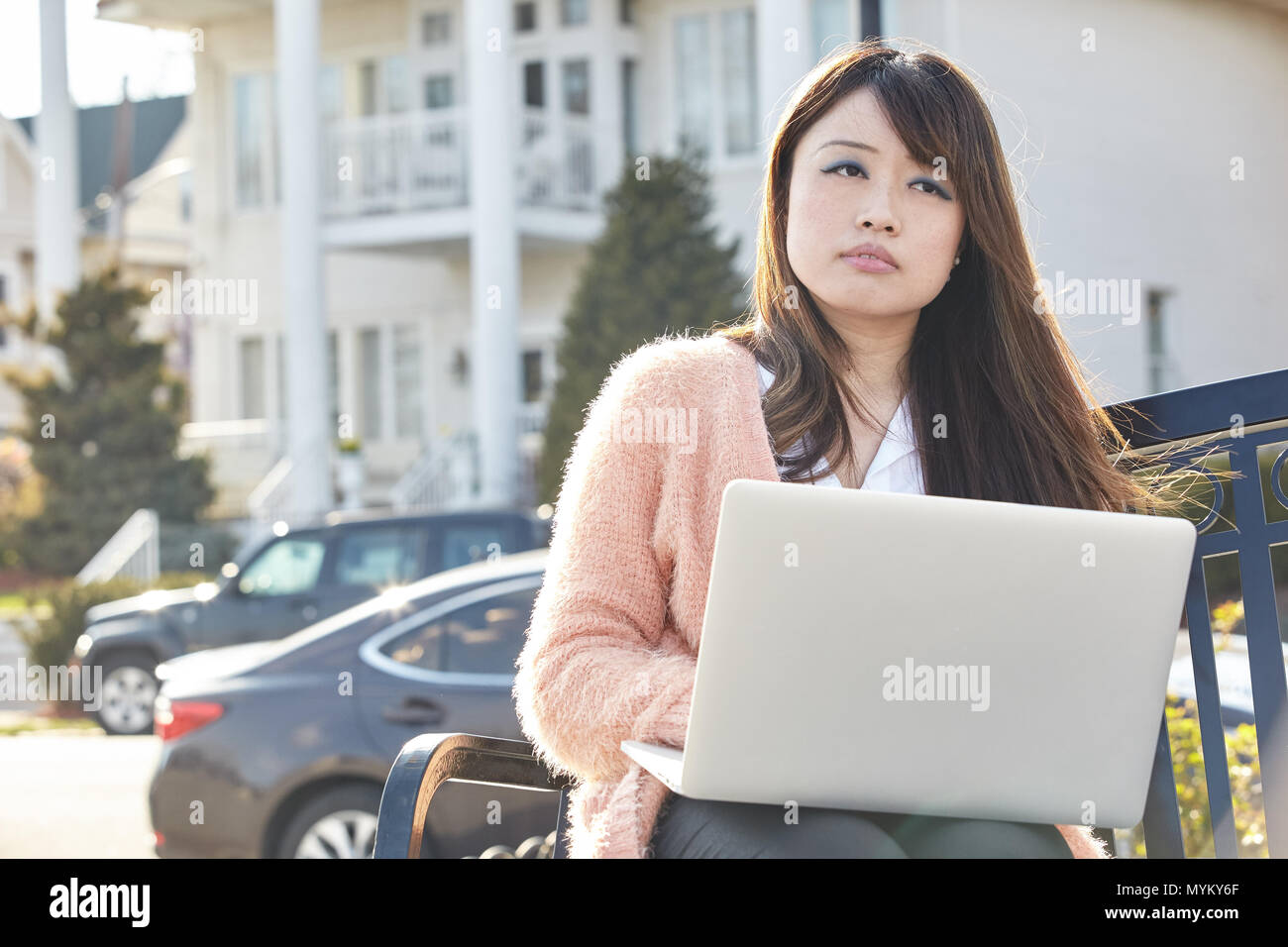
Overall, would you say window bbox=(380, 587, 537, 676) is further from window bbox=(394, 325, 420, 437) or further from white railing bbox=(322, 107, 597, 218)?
window bbox=(394, 325, 420, 437)

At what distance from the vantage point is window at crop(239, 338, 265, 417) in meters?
23.3

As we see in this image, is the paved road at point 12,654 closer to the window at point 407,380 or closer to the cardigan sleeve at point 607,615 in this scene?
the window at point 407,380

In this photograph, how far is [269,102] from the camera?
22.4m

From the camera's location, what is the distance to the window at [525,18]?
20.4m

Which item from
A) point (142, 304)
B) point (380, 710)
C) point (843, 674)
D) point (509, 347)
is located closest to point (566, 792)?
point (843, 674)

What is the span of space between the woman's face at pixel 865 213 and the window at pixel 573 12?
58.2 feet

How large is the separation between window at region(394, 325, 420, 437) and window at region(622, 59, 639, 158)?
166 inches

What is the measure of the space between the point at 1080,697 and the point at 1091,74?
630 inches


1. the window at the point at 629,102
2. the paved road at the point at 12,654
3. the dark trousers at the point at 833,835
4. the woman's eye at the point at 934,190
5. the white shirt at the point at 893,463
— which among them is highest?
the window at the point at 629,102

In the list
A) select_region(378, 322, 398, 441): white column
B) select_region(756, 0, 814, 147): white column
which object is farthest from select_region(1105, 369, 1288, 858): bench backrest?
select_region(378, 322, 398, 441): white column

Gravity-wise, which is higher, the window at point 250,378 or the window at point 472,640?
the window at point 250,378

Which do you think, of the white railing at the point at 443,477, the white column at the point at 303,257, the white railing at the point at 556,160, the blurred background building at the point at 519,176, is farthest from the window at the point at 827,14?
the white railing at the point at 443,477

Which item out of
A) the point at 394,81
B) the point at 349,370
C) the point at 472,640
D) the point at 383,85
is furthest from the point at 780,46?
the point at 472,640

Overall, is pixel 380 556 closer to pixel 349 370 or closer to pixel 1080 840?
pixel 1080 840
